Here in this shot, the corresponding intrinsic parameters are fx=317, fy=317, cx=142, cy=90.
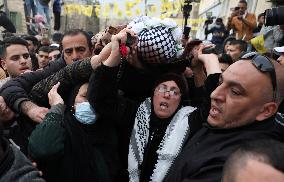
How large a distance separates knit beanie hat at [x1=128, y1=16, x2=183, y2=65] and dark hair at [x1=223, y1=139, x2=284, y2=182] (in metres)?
1.03

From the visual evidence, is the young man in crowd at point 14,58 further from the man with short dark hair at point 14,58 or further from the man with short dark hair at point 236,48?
the man with short dark hair at point 236,48

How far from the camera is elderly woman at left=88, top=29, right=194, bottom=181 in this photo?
1.95m

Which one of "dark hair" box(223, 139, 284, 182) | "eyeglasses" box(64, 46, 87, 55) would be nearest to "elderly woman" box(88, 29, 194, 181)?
"eyeglasses" box(64, 46, 87, 55)

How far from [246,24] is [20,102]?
568 cm

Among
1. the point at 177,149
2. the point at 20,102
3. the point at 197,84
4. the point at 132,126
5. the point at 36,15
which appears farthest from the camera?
the point at 36,15

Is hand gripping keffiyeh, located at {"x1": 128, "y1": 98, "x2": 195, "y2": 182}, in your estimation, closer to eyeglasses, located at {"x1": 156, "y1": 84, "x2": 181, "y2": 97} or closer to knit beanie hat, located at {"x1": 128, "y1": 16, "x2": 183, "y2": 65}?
eyeglasses, located at {"x1": 156, "y1": 84, "x2": 181, "y2": 97}

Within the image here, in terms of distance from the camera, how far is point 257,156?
1.03m

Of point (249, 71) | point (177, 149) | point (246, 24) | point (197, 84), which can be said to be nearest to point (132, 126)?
point (177, 149)

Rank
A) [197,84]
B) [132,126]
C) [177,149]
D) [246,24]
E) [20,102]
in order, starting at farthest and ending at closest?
[246,24]
[197,84]
[132,126]
[20,102]
[177,149]

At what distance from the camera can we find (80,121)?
202 centimetres

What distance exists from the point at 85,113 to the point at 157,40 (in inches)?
25.4

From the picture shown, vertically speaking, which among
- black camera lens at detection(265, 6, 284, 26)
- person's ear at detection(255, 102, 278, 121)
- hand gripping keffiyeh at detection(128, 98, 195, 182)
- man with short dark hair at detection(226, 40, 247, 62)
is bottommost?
hand gripping keffiyeh at detection(128, 98, 195, 182)

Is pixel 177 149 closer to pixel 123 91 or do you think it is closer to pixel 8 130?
pixel 123 91

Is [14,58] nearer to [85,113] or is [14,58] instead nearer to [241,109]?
[85,113]
